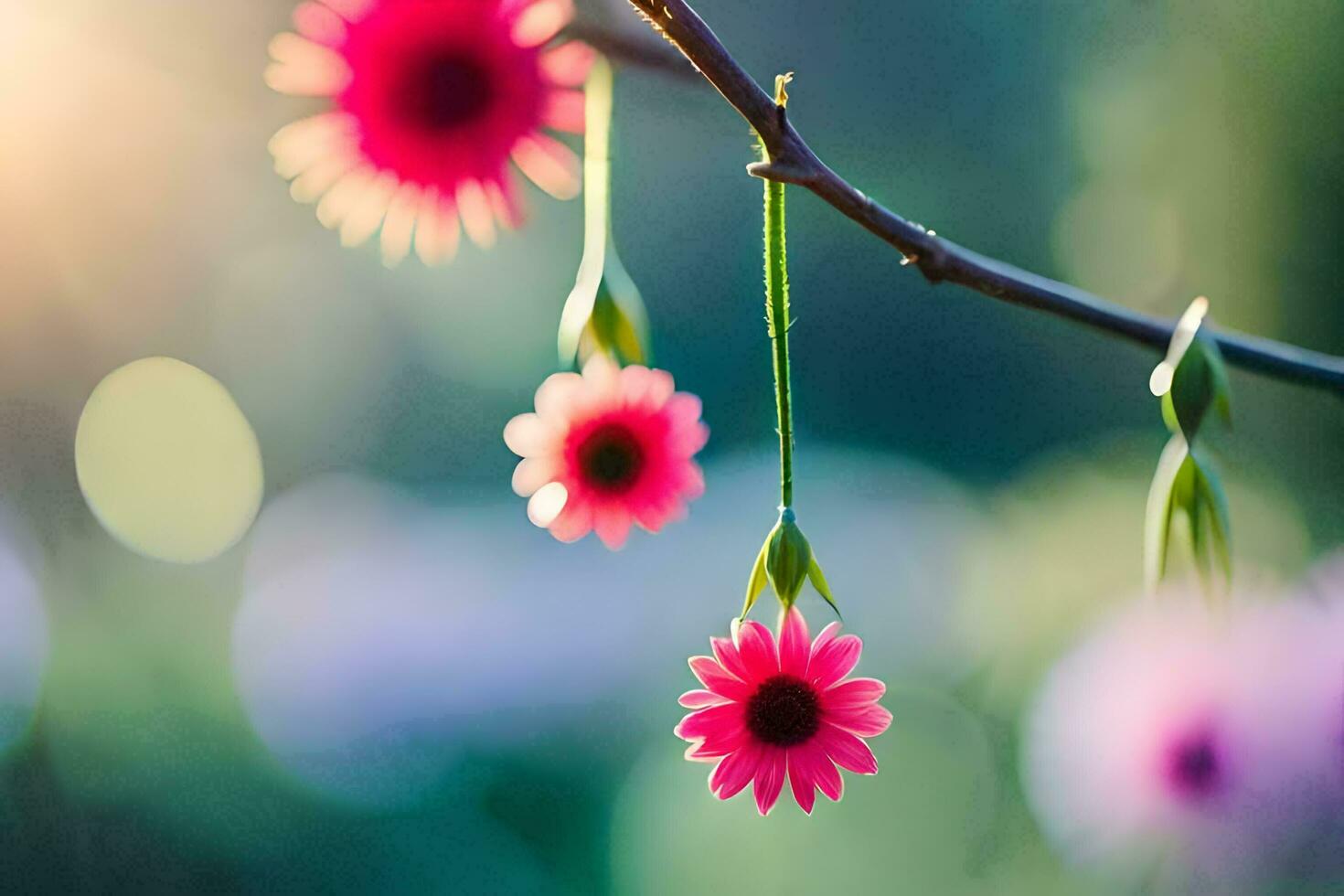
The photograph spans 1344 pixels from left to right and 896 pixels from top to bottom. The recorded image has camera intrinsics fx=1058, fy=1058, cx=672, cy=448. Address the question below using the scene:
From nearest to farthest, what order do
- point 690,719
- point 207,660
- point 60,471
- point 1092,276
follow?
1. point 690,719
2. point 1092,276
3. point 207,660
4. point 60,471

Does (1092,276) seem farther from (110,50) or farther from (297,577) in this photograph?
(110,50)

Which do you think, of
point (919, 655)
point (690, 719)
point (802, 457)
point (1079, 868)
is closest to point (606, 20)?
point (690, 719)

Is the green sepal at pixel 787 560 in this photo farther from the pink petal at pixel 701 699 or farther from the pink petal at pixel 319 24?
the pink petal at pixel 319 24

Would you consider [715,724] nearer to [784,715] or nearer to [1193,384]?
[784,715]

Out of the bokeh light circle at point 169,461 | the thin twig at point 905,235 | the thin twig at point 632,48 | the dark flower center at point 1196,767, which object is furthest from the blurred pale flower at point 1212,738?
the bokeh light circle at point 169,461

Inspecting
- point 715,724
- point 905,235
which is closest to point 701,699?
point 715,724

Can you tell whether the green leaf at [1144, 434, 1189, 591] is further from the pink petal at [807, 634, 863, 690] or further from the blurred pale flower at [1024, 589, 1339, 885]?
the blurred pale flower at [1024, 589, 1339, 885]
